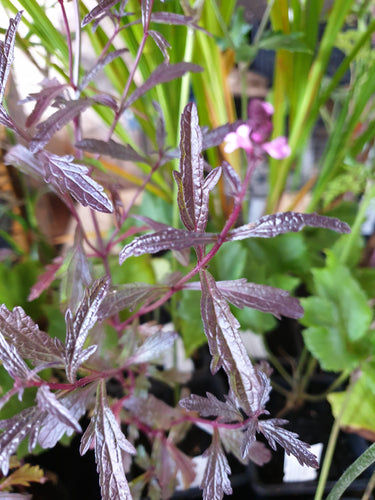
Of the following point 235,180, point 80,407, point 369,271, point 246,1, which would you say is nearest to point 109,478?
point 80,407

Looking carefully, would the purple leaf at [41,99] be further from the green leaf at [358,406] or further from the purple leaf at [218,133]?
the green leaf at [358,406]

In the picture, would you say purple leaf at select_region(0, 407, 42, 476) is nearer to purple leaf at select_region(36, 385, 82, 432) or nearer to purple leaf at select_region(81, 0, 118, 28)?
purple leaf at select_region(36, 385, 82, 432)

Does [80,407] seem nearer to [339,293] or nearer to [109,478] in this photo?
[109,478]

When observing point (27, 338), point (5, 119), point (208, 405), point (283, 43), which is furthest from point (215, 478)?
point (283, 43)

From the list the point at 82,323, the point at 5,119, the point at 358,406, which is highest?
the point at 5,119

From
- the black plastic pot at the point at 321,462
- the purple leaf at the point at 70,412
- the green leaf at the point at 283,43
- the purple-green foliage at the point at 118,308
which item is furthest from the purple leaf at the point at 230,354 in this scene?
the green leaf at the point at 283,43

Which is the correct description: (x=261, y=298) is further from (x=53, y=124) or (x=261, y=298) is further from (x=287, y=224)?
(x=53, y=124)
